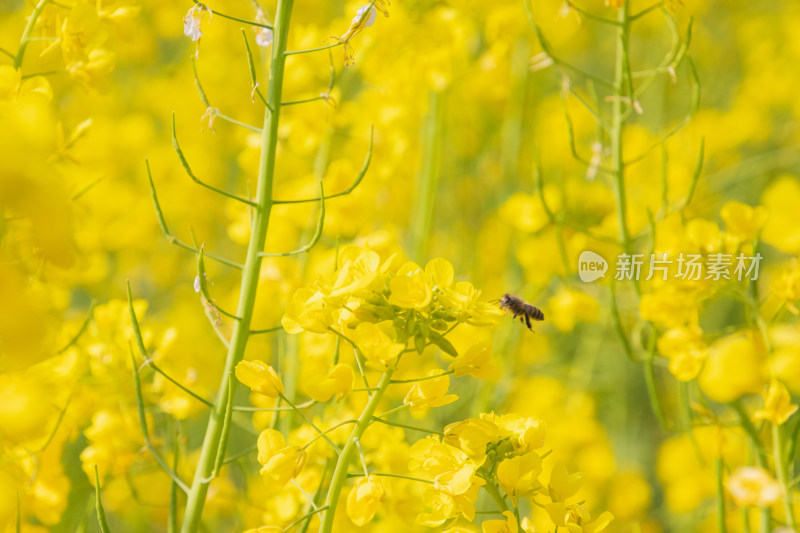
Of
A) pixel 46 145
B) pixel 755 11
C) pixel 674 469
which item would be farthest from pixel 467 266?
pixel 755 11

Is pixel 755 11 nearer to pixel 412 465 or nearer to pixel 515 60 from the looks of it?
pixel 515 60

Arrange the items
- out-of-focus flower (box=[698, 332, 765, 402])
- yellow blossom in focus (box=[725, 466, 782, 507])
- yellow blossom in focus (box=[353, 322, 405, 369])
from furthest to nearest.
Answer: out-of-focus flower (box=[698, 332, 765, 402]) < yellow blossom in focus (box=[725, 466, 782, 507]) < yellow blossom in focus (box=[353, 322, 405, 369])

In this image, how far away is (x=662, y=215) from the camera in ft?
4.98

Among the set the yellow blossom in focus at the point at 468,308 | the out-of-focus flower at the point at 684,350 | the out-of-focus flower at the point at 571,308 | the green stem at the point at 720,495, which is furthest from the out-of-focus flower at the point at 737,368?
the out-of-focus flower at the point at 571,308

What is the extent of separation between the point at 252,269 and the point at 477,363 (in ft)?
0.97

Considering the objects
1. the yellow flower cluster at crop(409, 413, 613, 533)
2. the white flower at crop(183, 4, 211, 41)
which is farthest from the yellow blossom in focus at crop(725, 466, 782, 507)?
the white flower at crop(183, 4, 211, 41)

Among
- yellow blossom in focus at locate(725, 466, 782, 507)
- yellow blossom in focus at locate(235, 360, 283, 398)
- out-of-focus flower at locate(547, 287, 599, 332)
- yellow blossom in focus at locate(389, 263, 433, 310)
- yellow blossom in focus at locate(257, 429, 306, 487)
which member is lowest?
out-of-focus flower at locate(547, 287, 599, 332)

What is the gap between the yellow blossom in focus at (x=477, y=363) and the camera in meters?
0.82

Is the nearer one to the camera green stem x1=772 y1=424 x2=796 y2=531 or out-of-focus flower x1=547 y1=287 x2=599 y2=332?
green stem x1=772 y1=424 x2=796 y2=531

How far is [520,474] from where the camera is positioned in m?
0.82

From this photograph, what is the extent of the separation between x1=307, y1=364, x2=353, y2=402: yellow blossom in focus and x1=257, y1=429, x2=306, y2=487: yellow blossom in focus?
65mm

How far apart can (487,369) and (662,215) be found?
837 millimetres

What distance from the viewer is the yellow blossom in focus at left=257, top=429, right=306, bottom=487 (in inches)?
31.4

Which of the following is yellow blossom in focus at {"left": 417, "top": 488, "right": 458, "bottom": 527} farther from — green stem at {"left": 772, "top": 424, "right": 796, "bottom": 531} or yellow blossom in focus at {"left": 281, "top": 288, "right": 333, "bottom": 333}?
green stem at {"left": 772, "top": 424, "right": 796, "bottom": 531}
